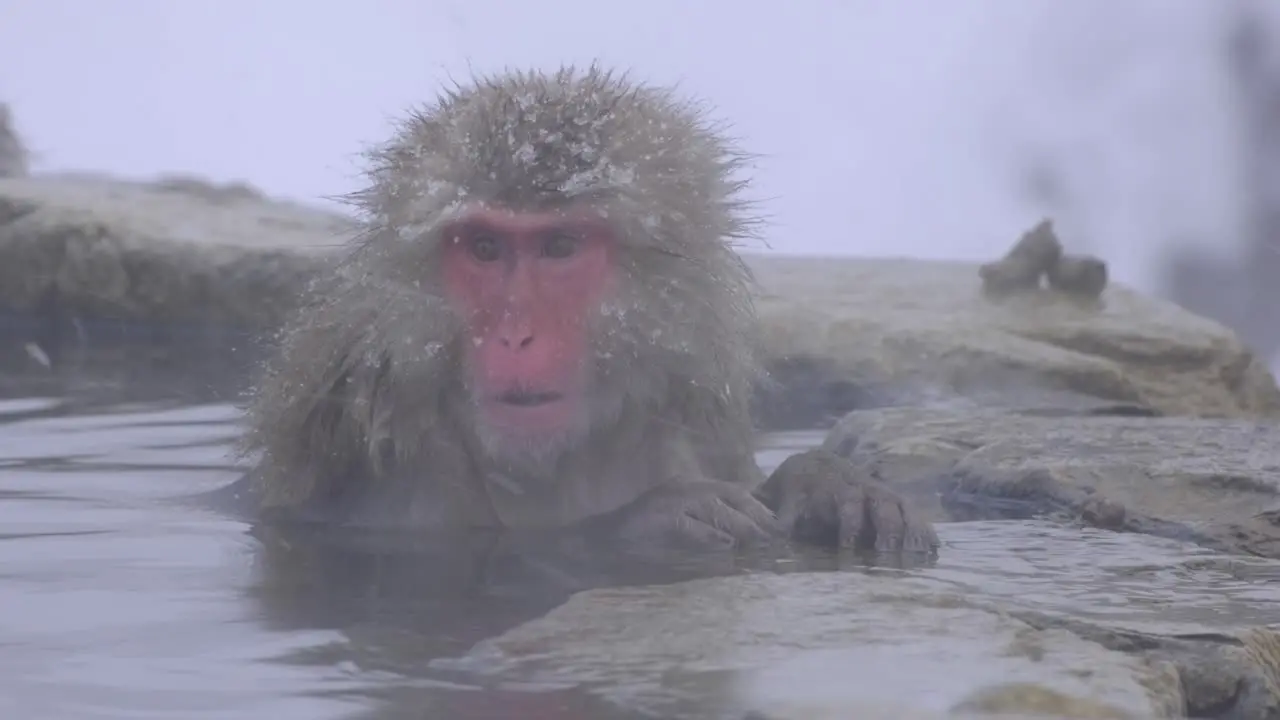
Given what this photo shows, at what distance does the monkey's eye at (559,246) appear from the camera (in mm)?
3475

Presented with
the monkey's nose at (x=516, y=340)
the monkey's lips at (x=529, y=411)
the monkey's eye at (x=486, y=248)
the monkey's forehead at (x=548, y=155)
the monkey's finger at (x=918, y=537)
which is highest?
the monkey's forehead at (x=548, y=155)

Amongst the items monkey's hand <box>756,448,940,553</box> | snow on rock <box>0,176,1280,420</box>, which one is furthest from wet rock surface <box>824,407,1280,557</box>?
snow on rock <box>0,176,1280,420</box>

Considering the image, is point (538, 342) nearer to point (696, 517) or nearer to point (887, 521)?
point (696, 517)

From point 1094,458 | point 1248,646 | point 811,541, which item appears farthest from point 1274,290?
point 1248,646

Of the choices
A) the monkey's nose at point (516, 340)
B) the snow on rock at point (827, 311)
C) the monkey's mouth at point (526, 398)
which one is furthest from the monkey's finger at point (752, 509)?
the snow on rock at point (827, 311)

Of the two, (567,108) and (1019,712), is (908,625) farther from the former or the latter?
(567,108)

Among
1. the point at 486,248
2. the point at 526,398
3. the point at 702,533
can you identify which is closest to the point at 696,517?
the point at 702,533

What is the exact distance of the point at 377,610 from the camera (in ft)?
8.83

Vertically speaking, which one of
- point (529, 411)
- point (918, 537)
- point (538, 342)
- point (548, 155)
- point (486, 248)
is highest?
point (548, 155)

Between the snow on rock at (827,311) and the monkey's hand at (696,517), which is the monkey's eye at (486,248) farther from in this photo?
the snow on rock at (827,311)

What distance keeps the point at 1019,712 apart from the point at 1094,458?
2.26m

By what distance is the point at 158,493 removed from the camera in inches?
165

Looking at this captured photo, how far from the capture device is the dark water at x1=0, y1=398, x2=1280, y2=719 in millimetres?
2068

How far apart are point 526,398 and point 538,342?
104mm
